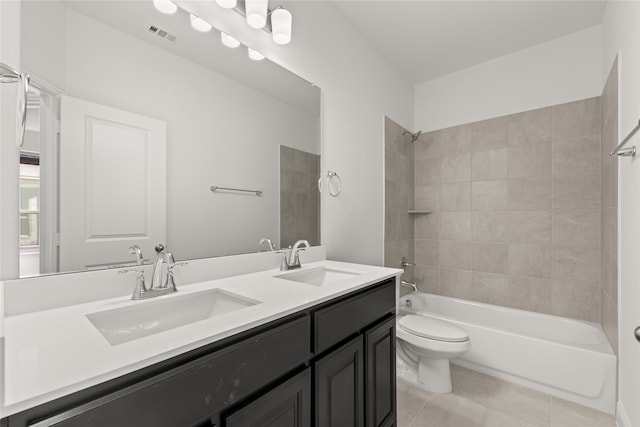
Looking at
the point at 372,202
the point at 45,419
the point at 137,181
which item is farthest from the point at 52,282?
the point at 372,202

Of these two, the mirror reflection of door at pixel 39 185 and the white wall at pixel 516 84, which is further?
the white wall at pixel 516 84

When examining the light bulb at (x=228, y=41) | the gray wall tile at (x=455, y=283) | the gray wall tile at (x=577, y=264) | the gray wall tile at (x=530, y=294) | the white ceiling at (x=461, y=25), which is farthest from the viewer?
the gray wall tile at (x=455, y=283)

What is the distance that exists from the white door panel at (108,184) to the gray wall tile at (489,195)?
8.52 ft

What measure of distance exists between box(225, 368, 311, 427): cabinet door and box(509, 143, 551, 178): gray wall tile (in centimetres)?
251

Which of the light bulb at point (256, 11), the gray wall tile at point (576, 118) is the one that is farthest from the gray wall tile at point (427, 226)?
the light bulb at point (256, 11)

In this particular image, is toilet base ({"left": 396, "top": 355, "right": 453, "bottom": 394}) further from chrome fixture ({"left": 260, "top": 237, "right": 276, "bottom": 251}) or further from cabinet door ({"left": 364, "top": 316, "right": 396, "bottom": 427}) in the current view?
chrome fixture ({"left": 260, "top": 237, "right": 276, "bottom": 251})

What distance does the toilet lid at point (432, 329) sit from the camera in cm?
189

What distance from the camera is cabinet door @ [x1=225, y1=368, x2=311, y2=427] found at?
735mm

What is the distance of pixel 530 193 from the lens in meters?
2.43

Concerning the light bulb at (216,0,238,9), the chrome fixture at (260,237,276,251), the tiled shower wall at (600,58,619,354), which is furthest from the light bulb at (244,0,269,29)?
the tiled shower wall at (600,58,619,354)

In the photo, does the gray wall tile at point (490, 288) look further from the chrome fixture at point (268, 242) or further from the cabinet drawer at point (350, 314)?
the chrome fixture at point (268, 242)

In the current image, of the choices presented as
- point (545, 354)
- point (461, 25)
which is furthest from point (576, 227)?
point (461, 25)

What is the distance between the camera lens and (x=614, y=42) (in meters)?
1.76

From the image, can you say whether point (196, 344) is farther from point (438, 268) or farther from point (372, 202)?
point (438, 268)
